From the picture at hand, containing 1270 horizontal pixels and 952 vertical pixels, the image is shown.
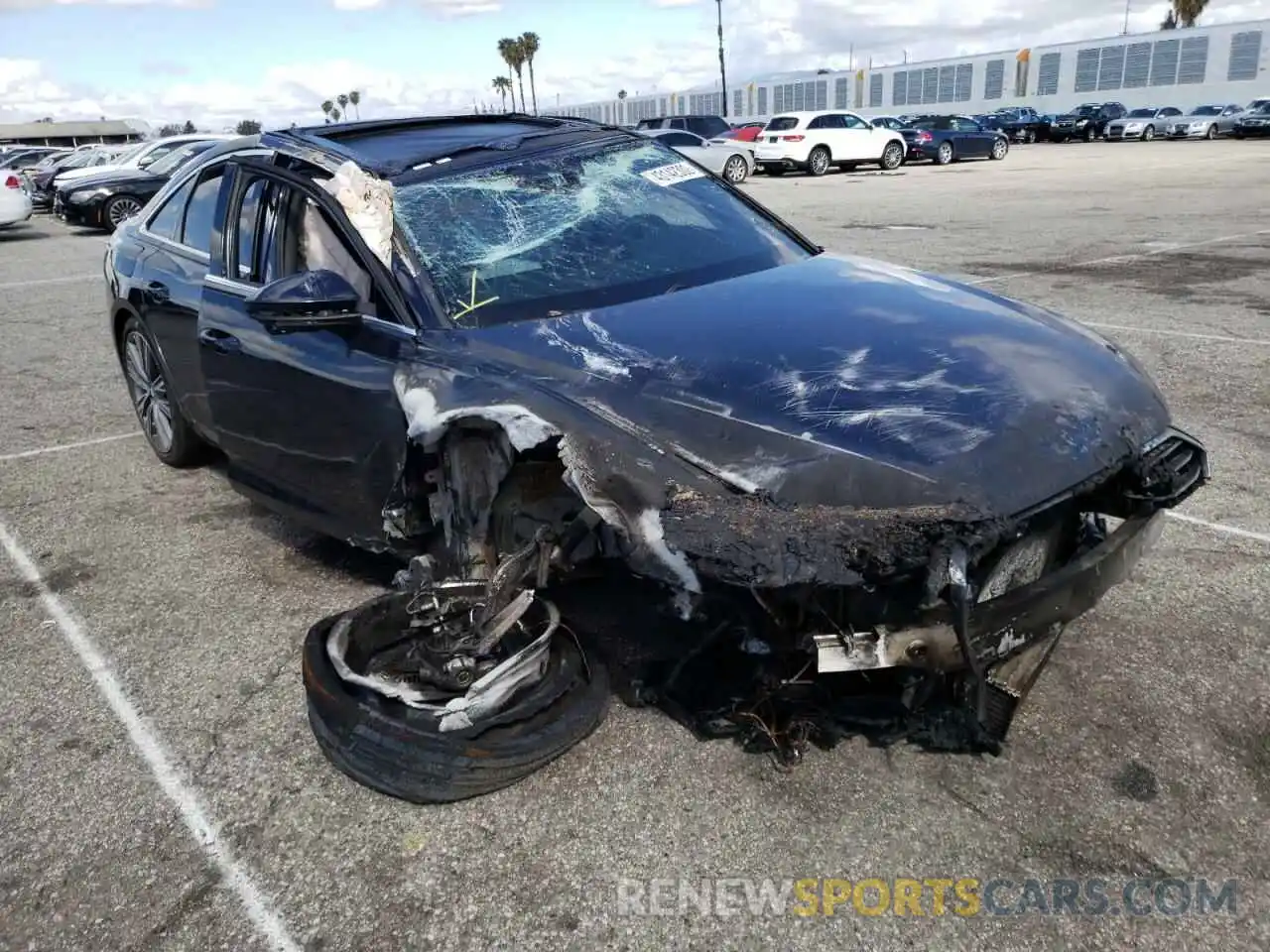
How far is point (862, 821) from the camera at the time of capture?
248cm

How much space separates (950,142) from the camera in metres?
30.8

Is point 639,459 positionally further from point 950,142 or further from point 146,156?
point 950,142

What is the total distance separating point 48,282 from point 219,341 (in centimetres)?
1081

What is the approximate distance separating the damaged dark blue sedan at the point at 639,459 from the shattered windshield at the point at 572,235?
0.01 metres

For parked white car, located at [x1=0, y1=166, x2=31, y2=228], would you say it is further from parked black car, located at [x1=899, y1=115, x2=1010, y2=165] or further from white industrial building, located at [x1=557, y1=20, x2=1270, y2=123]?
white industrial building, located at [x1=557, y1=20, x2=1270, y2=123]

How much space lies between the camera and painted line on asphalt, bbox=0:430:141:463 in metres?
5.65

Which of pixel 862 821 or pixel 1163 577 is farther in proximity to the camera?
pixel 1163 577

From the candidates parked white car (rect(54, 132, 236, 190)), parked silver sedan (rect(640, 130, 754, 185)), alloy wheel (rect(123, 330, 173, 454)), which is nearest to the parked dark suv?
parked silver sedan (rect(640, 130, 754, 185))

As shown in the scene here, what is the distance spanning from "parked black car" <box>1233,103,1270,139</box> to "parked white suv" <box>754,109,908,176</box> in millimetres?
17571

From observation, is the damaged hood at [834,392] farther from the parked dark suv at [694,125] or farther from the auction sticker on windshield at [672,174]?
the parked dark suv at [694,125]

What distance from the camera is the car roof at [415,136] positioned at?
3594 millimetres

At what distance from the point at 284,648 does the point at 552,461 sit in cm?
135

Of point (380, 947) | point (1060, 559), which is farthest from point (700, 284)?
point (380, 947)

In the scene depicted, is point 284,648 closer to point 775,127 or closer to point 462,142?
point 462,142
